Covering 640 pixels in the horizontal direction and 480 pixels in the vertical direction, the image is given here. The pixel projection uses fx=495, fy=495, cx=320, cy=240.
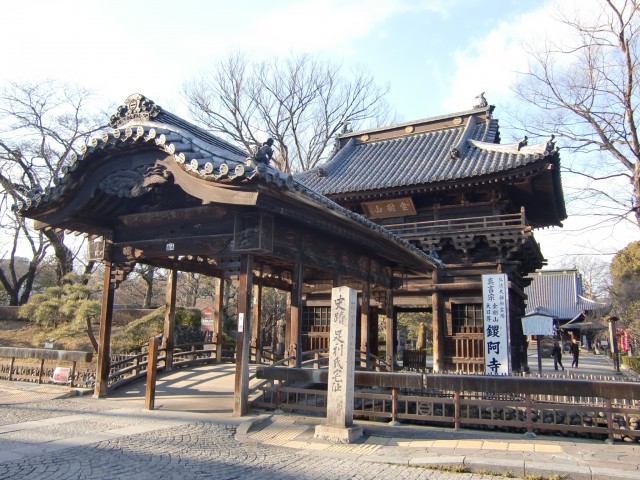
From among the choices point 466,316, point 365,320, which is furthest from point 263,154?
point 466,316

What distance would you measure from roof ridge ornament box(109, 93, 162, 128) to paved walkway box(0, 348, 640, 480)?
5.70 m

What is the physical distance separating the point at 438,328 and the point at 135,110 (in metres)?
13.3

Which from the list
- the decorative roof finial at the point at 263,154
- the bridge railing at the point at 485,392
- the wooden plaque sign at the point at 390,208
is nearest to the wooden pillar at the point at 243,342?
the bridge railing at the point at 485,392

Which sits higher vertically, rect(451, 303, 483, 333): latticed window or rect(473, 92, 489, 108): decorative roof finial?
rect(473, 92, 489, 108): decorative roof finial

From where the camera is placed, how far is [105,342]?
35.4 feet

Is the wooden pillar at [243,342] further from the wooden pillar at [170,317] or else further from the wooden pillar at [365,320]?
the wooden pillar at [365,320]

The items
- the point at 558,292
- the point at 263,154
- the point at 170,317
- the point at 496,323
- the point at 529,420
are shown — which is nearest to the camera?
the point at 263,154

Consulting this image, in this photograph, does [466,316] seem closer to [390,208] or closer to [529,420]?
[390,208]

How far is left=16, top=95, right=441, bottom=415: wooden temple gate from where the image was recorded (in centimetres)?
837

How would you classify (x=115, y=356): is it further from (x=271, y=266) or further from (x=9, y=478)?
(x=9, y=478)

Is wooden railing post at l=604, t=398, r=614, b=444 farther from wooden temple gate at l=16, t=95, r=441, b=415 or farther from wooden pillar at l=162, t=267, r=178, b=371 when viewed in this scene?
wooden pillar at l=162, t=267, r=178, b=371

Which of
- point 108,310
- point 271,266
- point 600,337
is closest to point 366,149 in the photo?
point 271,266

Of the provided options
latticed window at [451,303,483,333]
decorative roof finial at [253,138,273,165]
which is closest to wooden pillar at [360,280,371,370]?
latticed window at [451,303,483,333]

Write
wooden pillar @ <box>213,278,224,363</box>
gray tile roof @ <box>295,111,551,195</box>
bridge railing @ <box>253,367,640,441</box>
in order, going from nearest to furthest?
bridge railing @ <box>253,367,640,441</box> < wooden pillar @ <box>213,278,224,363</box> < gray tile roof @ <box>295,111,551,195</box>
